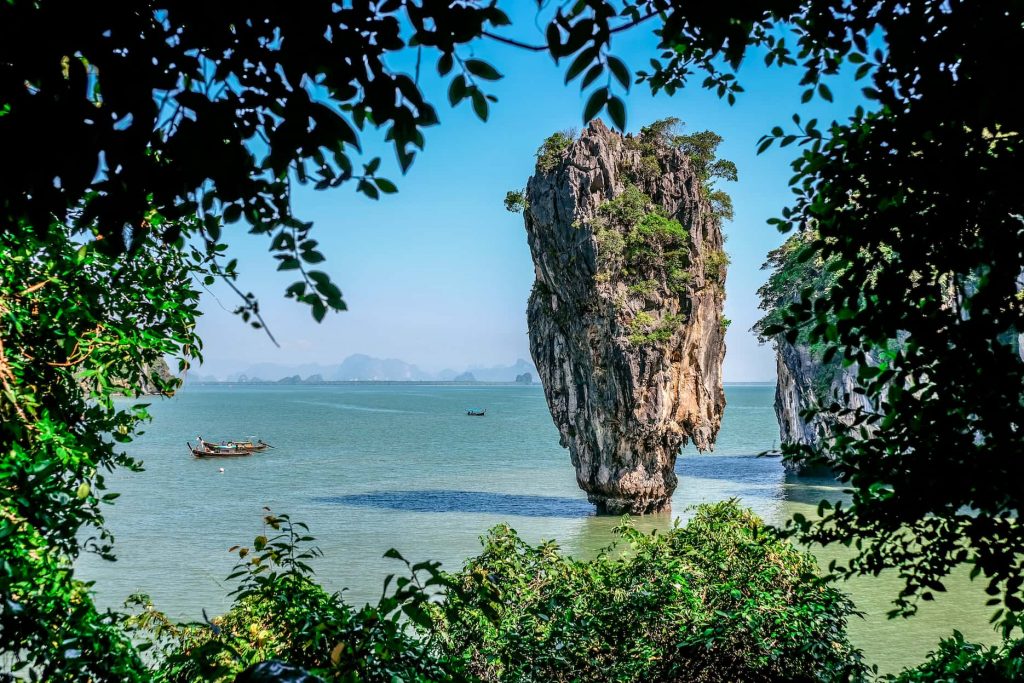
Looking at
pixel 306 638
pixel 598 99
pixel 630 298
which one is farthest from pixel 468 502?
pixel 598 99

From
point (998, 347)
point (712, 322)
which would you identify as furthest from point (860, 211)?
point (712, 322)

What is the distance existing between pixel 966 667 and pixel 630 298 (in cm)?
2428

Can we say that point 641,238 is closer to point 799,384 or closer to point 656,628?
point 799,384

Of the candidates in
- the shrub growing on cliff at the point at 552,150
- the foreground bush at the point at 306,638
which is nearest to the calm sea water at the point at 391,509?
the foreground bush at the point at 306,638

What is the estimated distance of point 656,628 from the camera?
26.8 feet

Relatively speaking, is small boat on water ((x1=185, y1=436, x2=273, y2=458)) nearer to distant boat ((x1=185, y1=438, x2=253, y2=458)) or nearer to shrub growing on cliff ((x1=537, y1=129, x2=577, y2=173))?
distant boat ((x1=185, y1=438, x2=253, y2=458))

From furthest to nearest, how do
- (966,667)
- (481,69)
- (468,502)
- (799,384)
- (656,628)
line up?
(799,384) → (468,502) → (656,628) → (966,667) → (481,69)

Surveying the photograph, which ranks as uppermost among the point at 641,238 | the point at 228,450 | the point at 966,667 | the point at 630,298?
the point at 641,238

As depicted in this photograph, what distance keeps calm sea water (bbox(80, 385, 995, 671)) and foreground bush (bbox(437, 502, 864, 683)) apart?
10.0 ft

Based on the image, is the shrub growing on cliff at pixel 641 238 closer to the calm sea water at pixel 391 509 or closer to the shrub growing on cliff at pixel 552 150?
the shrub growing on cliff at pixel 552 150

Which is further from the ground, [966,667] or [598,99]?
[598,99]

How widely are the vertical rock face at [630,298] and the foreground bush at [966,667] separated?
23.3 m

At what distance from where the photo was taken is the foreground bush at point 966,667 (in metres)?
4.73

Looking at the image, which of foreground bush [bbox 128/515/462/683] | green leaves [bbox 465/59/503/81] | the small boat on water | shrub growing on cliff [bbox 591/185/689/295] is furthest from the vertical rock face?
the small boat on water
